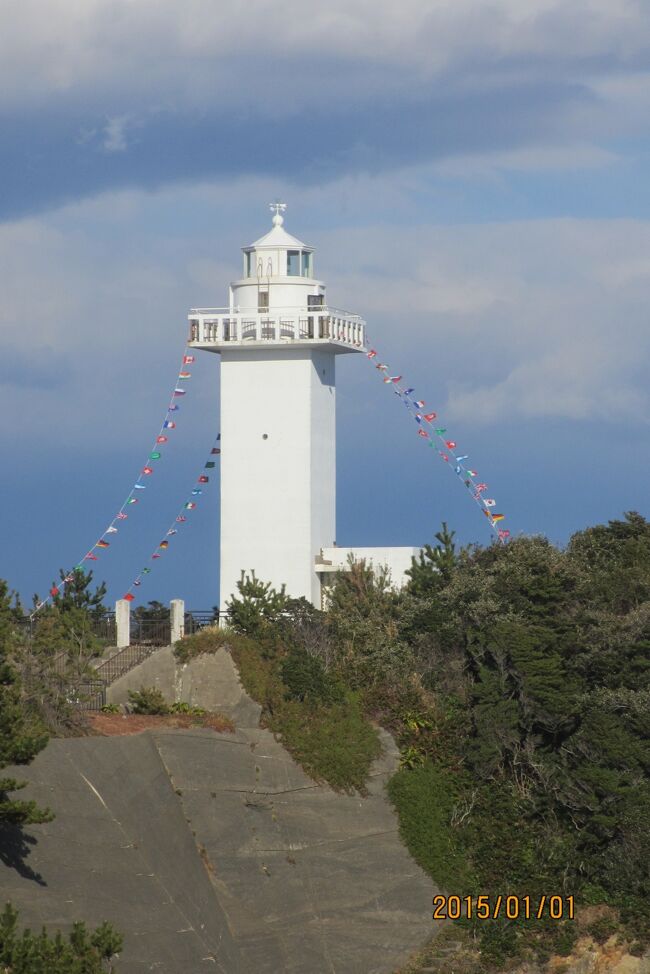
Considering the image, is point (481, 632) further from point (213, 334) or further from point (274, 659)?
point (213, 334)

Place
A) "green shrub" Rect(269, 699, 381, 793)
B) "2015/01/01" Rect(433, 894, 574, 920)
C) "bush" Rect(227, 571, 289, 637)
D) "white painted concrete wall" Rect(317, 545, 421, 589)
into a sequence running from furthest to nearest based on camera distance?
"white painted concrete wall" Rect(317, 545, 421, 589) < "bush" Rect(227, 571, 289, 637) < "green shrub" Rect(269, 699, 381, 793) < "2015/01/01" Rect(433, 894, 574, 920)

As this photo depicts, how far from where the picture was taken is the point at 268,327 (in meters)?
43.7

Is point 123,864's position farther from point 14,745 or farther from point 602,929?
point 602,929

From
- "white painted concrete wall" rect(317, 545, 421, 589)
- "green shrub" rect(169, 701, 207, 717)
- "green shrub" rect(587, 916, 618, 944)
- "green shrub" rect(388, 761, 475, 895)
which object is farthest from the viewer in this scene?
"white painted concrete wall" rect(317, 545, 421, 589)

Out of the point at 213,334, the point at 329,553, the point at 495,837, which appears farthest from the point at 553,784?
the point at 213,334

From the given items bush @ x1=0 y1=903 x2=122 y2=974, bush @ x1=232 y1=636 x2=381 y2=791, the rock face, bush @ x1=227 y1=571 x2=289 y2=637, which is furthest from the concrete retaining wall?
bush @ x1=0 y1=903 x2=122 y2=974

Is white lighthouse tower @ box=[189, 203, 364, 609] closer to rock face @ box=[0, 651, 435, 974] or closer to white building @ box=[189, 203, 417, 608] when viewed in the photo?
white building @ box=[189, 203, 417, 608]

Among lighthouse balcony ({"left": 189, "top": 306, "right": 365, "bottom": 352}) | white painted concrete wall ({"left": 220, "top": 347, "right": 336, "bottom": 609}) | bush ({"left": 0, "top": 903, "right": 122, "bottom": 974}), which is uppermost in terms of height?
lighthouse balcony ({"left": 189, "top": 306, "right": 365, "bottom": 352})

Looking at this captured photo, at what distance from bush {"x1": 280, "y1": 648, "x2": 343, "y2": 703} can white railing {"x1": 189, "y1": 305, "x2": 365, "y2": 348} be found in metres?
8.27

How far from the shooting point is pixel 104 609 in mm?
42375

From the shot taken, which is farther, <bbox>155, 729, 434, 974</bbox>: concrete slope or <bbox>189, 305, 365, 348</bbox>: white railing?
<bbox>189, 305, 365, 348</bbox>: white railing

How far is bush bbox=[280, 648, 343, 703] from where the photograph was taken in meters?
38.5

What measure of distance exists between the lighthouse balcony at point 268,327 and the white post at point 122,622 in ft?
22.1

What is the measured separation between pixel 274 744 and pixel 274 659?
280 cm
